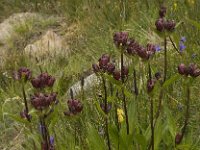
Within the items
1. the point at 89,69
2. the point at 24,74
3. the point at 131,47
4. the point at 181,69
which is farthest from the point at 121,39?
the point at 89,69

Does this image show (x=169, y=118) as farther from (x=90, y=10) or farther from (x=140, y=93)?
(x=90, y=10)

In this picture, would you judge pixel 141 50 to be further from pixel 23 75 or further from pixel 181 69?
pixel 23 75

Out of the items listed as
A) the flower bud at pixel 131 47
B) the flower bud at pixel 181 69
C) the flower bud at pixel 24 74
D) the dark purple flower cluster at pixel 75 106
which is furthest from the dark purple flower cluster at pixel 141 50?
the flower bud at pixel 24 74

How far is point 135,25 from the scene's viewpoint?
14.1 ft

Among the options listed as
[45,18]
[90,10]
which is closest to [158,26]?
[90,10]

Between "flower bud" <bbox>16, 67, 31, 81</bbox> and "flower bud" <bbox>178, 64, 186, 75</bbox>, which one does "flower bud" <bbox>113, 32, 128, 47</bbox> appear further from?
"flower bud" <bbox>16, 67, 31, 81</bbox>

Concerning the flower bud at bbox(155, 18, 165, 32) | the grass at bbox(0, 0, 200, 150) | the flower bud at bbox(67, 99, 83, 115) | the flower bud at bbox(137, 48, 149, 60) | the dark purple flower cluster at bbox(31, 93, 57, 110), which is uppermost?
the flower bud at bbox(155, 18, 165, 32)

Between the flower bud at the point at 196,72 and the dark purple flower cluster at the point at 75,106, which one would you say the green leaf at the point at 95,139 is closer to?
the dark purple flower cluster at the point at 75,106

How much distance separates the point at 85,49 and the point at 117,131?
296 cm

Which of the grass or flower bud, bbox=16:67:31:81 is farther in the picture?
the grass

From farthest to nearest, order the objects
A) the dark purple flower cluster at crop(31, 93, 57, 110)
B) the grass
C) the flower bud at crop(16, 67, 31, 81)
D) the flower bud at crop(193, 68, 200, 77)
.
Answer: the grass, the flower bud at crop(16, 67, 31, 81), the flower bud at crop(193, 68, 200, 77), the dark purple flower cluster at crop(31, 93, 57, 110)

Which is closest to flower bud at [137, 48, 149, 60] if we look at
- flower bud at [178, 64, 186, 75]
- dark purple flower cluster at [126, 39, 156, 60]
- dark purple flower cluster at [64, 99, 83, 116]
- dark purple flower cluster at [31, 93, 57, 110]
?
dark purple flower cluster at [126, 39, 156, 60]

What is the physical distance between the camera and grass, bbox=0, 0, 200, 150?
1739mm

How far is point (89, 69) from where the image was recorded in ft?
13.3
